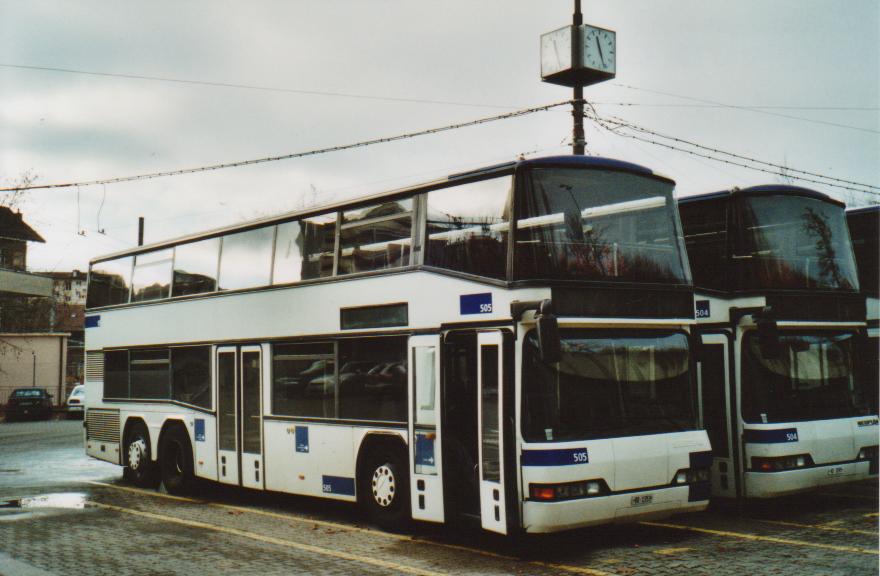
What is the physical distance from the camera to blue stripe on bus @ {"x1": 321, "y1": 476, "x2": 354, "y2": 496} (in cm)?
1140

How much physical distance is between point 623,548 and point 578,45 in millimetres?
10799

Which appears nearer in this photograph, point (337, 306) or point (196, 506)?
point (337, 306)

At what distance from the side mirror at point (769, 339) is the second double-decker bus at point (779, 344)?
12 mm

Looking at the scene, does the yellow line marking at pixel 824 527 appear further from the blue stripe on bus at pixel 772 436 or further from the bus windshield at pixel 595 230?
the bus windshield at pixel 595 230

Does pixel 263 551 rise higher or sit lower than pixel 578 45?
lower

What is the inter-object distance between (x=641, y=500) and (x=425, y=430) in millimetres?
2515

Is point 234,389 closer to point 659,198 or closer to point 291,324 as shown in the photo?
point 291,324

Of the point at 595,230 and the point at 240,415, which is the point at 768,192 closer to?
the point at 595,230

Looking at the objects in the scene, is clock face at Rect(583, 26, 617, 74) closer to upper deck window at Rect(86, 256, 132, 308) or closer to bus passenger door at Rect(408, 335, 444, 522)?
bus passenger door at Rect(408, 335, 444, 522)

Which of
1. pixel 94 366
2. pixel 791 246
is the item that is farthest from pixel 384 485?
pixel 94 366

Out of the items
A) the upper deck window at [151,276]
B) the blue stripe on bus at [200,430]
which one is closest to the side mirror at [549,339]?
the blue stripe on bus at [200,430]

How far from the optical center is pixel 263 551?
9.84 m

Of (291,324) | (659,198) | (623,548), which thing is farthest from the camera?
(291,324)

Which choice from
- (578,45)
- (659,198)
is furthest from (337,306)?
(578,45)
